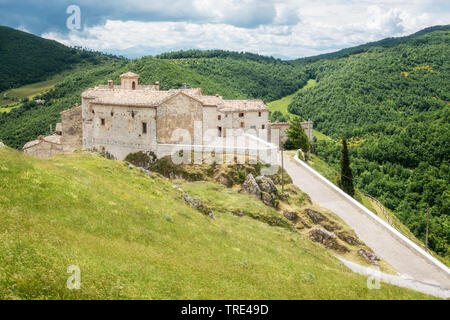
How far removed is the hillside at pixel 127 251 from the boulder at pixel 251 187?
973cm

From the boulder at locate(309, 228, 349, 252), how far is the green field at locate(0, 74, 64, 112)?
5180 inches

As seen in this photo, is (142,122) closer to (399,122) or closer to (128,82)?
(128,82)

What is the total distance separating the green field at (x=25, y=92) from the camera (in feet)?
470

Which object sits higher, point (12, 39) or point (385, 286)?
point (12, 39)

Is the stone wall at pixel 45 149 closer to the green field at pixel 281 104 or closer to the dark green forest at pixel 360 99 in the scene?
the dark green forest at pixel 360 99

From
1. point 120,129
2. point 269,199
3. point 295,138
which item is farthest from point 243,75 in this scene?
point 269,199

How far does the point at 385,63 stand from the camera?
151000mm

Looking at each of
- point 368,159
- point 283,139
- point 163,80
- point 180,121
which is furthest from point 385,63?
point 180,121

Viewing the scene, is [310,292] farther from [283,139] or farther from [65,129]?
[283,139]

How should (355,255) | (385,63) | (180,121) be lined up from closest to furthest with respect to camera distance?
1. (355,255)
2. (180,121)
3. (385,63)

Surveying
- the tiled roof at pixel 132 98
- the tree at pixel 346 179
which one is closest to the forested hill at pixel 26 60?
the tiled roof at pixel 132 98

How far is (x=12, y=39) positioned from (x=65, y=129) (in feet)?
579

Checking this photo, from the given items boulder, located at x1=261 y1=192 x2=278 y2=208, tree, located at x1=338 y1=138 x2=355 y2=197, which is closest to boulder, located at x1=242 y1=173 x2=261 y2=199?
boulder, located at x1=261 y1=192 x2=278 y2=208

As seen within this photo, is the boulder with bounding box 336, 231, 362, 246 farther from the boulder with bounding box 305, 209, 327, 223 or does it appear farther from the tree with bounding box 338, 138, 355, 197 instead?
the tree with bounding box 338, 138, 355, 197
